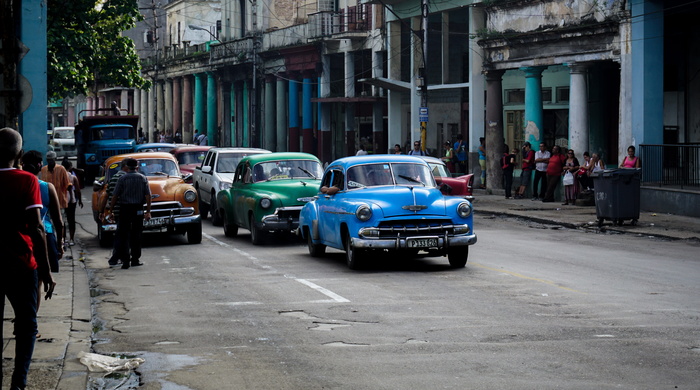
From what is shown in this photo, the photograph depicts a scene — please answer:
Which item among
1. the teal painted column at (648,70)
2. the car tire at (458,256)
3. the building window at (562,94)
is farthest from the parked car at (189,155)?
the car tire at (458,256)

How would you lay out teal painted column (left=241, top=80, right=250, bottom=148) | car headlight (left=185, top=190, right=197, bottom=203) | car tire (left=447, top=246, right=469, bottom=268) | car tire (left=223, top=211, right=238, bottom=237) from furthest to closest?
teal painted column (left=241, top=80, right=250, bottom=148), car tire (left=223, top=211, right=238, bottom=237), car headlight (left=185, top=190, right=197, bottom=203), car tire (left=447, top=246, right=469, bottom=268)

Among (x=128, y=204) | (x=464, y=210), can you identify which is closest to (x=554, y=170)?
(x=464, y=210)

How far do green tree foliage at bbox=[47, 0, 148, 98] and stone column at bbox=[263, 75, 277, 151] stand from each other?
57.7 feet

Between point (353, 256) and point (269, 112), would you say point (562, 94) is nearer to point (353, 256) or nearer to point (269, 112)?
point (353, 256)

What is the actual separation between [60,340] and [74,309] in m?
2.15

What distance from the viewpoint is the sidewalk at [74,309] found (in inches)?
349

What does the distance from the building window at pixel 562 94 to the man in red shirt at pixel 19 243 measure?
2878 cm

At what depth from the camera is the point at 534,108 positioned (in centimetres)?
3328

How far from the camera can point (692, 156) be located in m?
26.5

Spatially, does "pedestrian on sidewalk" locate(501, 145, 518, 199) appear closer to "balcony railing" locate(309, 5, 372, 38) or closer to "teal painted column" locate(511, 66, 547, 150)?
"teal painted column" locate(511, 66, 547, 150)

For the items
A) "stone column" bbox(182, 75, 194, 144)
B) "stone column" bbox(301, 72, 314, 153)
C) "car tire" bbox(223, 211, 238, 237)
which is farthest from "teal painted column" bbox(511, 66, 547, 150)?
"stone column" bbox(182, 75, 194, 144)

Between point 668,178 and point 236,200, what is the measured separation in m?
11.6

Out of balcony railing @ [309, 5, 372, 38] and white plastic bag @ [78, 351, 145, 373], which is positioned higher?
balcony railing @ [309, 5, 372, 38]

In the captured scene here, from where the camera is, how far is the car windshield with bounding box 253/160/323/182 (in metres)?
21.3
